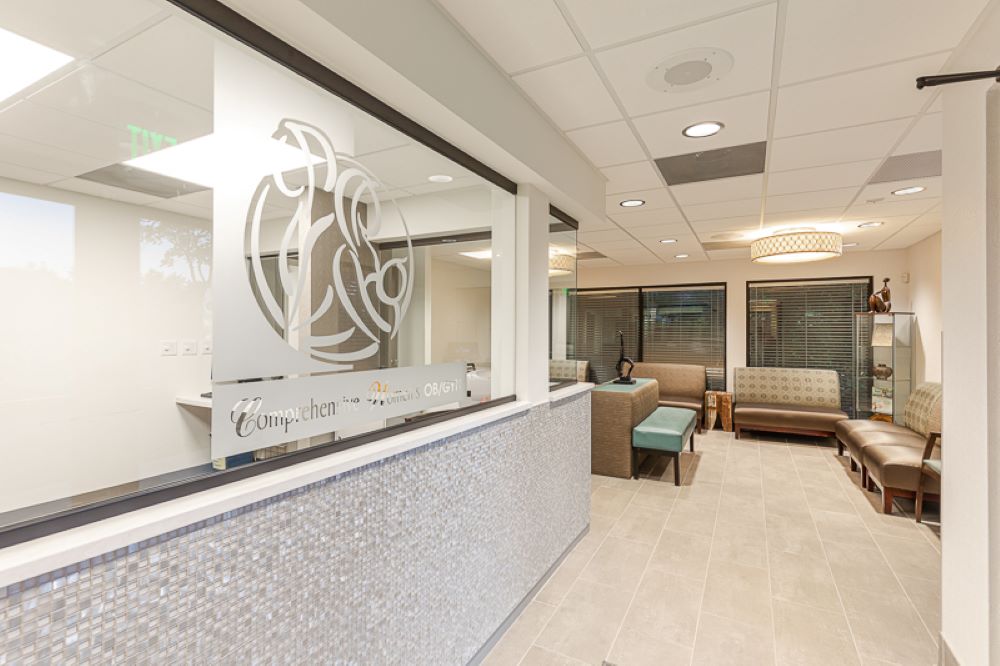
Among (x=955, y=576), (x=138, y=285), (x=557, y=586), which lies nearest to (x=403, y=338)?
(x=138, y=285)

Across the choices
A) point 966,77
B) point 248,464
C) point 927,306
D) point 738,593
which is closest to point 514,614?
point 738,593

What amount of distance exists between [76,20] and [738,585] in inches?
137

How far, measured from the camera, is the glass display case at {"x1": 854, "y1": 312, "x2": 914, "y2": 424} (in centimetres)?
523

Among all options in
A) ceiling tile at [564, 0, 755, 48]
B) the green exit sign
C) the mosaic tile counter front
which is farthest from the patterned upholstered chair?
the green exit sign

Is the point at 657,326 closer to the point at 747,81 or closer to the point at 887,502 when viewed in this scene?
the point at 887,502

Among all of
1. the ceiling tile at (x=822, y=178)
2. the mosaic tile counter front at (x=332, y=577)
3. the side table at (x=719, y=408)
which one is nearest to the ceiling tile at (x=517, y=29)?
the mosaic tile counter front at (x=332, y=577)

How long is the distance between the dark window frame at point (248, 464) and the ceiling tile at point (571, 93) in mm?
550

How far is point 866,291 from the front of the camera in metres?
6.42

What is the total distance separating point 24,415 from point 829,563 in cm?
384

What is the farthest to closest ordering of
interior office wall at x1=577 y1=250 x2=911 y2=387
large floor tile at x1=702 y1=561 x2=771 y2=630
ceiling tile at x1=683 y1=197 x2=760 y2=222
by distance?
interior office wall at x1=577 y1=250 x2=911 y2=387 < ceiling tile at x1=683 y1=197 x2=760 y2=222 < large floor tile at x1=702 y1=561 x2=771 y2=630

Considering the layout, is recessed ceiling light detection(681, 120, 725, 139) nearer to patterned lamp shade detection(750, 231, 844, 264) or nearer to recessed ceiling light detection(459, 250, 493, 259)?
recessed ceiling light detection(459, 250, 493, 259)

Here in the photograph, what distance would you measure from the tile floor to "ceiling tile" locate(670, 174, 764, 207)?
2550 millimetres

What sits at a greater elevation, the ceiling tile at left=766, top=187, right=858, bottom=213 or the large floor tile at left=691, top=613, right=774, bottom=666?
the ceiling tile at left=766, top=187, right=858, bottom=213

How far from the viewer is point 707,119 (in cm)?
238
